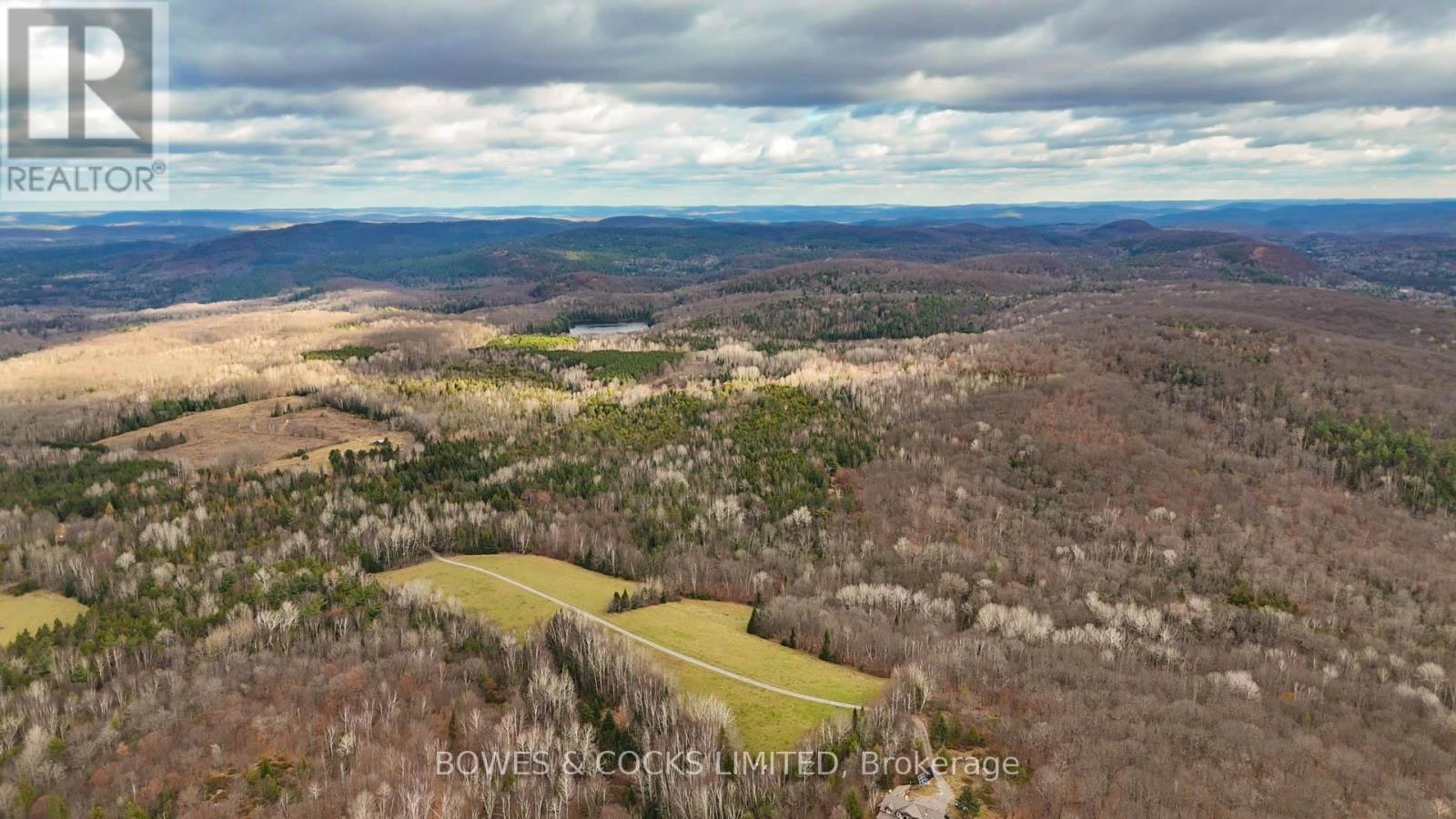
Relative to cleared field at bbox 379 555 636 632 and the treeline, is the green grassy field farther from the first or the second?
the treeline

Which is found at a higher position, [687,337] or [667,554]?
[687,337]

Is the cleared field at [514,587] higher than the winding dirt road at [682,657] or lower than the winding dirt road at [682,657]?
lower

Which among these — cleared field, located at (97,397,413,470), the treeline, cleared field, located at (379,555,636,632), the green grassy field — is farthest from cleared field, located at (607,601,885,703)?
the treeline

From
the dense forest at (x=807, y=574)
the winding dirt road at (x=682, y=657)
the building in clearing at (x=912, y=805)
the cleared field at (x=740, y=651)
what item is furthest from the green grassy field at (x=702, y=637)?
the building in clearing at (x=912, y=805)

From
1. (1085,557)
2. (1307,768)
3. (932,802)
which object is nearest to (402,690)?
(932,802)

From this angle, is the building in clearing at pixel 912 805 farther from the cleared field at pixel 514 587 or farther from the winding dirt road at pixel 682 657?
the cleared field at pixel 514 587

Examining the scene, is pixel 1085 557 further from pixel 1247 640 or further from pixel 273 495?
pixel 273 495
